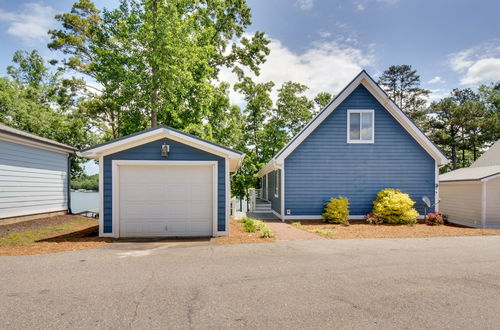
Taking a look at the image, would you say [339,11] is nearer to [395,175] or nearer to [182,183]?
[395,175]

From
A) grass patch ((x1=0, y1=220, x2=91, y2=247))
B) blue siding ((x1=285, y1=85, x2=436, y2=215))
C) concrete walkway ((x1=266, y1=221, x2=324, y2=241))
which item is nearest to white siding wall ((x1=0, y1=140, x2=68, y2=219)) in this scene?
grass patch ((x1=0, y1=220, x2=91, y2=247))

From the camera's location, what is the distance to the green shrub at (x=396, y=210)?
12320 millimetres

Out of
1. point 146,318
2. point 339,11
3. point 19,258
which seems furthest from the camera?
point 339,11

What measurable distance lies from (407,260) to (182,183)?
22.4 ft

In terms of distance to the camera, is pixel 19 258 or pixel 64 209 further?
pixel 64 209

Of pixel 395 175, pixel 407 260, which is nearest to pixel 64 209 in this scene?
pixel 407 260

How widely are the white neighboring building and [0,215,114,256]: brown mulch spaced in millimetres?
16126

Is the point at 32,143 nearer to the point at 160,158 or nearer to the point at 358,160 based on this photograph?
the point at 160,158

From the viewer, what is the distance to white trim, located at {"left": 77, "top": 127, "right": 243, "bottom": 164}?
8695 millimetres

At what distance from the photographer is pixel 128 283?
479 cm

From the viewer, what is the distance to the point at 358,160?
1388cm

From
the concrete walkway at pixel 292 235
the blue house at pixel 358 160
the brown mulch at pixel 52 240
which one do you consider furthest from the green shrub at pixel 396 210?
the brown mulch at pixel 52 240

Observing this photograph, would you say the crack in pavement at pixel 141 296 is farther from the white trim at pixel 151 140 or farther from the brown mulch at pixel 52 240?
the white trim at pixel 151 140

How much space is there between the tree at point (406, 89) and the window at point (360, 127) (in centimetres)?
2680
